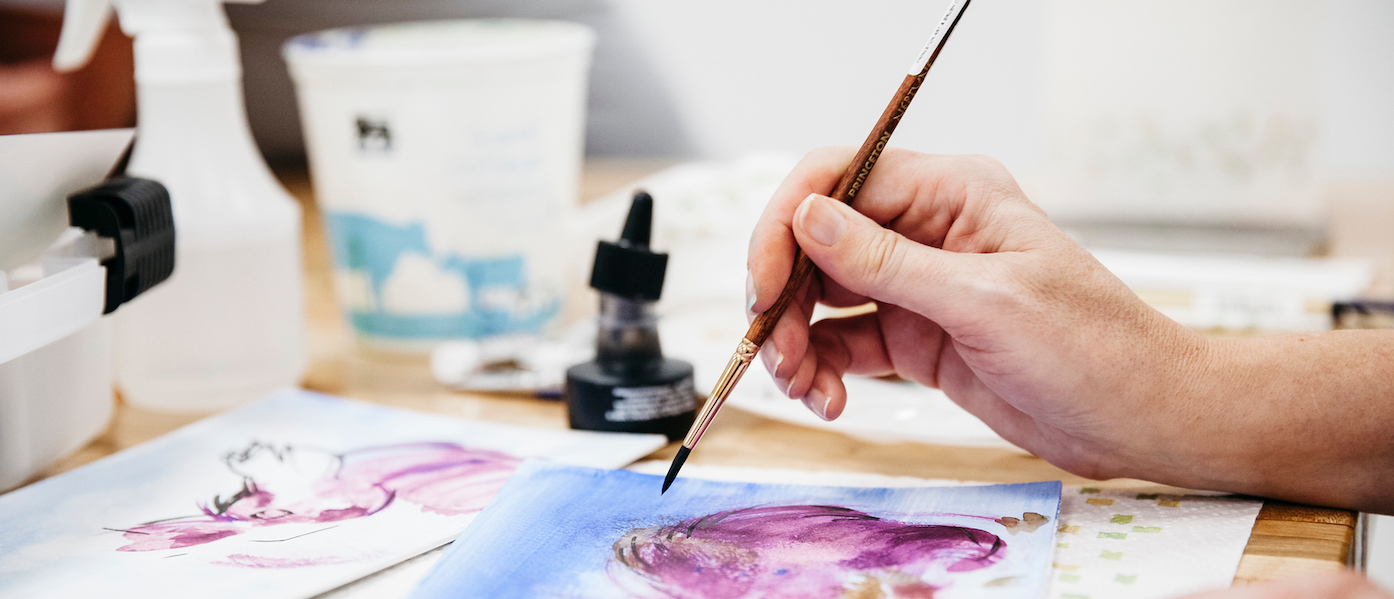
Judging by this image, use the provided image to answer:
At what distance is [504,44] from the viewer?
758mm

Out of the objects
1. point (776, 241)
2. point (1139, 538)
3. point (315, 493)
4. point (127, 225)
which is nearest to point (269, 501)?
point (315, 493)

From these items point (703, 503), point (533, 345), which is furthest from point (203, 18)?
point (703, 503)

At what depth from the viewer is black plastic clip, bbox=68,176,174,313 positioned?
0.49m

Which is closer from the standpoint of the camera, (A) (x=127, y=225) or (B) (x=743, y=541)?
(B) (x=743, y=541)

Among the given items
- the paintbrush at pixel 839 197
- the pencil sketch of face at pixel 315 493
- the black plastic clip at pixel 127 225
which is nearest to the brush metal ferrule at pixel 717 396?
the paintbrush at pixel 839 197

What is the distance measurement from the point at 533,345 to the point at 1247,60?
0.68 m

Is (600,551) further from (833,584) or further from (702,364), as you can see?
(702,364)

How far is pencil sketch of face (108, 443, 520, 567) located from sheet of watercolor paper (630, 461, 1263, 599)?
109 mm

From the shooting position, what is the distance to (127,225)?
0.51m

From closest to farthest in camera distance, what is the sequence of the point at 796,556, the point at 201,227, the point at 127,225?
the point at 796,556 → the point at 127,225 → the point at 201,227

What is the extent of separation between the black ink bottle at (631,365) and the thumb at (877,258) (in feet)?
0.44

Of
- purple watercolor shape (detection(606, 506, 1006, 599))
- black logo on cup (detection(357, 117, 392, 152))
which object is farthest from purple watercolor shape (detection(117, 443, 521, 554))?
black logo on cup (detection(357, 117, 392, 152))

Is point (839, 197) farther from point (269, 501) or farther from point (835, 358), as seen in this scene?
point (269, 501)

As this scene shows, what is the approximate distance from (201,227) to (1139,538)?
0.54m
